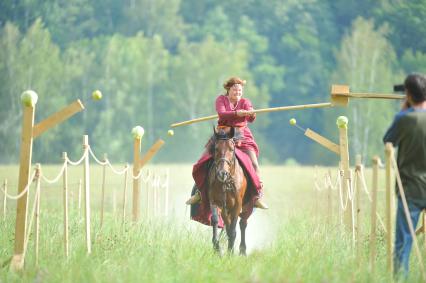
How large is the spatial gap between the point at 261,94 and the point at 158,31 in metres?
8.30

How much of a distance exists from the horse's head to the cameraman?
8.76 ft

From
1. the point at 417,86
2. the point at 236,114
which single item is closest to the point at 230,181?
the point at 236,114

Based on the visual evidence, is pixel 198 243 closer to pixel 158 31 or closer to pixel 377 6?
pixel 377 6

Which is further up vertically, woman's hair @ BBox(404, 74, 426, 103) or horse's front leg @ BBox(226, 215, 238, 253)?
woman's hair @ BBox(404, 74, 426, 103)

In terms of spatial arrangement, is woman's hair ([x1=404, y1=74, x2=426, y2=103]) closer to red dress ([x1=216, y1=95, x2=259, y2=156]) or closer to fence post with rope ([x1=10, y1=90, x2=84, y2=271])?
fence post with rope ([x1=10, y1=90, x2=84, y2=271])

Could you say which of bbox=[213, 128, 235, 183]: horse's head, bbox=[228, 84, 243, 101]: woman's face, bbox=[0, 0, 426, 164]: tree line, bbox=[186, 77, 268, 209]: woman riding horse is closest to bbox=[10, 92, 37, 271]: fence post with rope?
bbox=[213, 128, 235, 183]: horse's head

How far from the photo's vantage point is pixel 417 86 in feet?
24.1

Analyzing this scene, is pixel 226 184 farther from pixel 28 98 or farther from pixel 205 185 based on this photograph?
pixel 28 98

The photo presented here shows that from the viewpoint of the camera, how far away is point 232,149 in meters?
9.91

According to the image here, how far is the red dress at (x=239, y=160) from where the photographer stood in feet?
34.1

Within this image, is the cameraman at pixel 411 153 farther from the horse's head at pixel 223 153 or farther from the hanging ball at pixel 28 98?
the hanging ball at pixel 28 98

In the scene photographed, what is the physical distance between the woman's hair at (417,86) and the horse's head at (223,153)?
287 centimetres

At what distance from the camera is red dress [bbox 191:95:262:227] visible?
409 inches

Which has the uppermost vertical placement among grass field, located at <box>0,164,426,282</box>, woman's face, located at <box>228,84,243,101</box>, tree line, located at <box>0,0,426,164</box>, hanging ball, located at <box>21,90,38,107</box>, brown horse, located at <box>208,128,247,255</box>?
tree line, located at <box>0,0,426,164</box>
